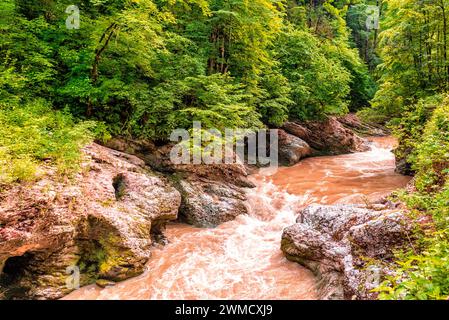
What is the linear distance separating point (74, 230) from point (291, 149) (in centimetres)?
1266

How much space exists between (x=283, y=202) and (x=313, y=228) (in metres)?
3.77

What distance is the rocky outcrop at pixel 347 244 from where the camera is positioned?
5113 mm

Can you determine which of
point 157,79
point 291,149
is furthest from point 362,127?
point 157,79

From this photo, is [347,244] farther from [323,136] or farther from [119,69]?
[323,136]

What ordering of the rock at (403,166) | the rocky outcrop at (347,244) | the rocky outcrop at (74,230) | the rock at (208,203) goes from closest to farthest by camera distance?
the rocky outcrop at (347,244)
the rocky outcrop at (74,230)
the rock at (208,203)
the rock at (403,166)

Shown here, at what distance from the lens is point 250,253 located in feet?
25.5

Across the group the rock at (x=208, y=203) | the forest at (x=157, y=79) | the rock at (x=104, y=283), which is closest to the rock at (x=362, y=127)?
the forest at (x=157, y=79)

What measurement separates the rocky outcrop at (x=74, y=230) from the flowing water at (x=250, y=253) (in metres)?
0.47

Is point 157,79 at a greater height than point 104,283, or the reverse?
point 157,79

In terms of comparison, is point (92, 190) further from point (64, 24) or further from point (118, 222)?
point (64, 24)

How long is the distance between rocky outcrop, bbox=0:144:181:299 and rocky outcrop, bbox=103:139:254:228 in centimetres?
145

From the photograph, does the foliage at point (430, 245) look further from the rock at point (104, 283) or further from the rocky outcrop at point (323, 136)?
the rocky outcrop at point (323, 136)

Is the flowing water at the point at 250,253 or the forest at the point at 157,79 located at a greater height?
the forest at the point at 157,79
